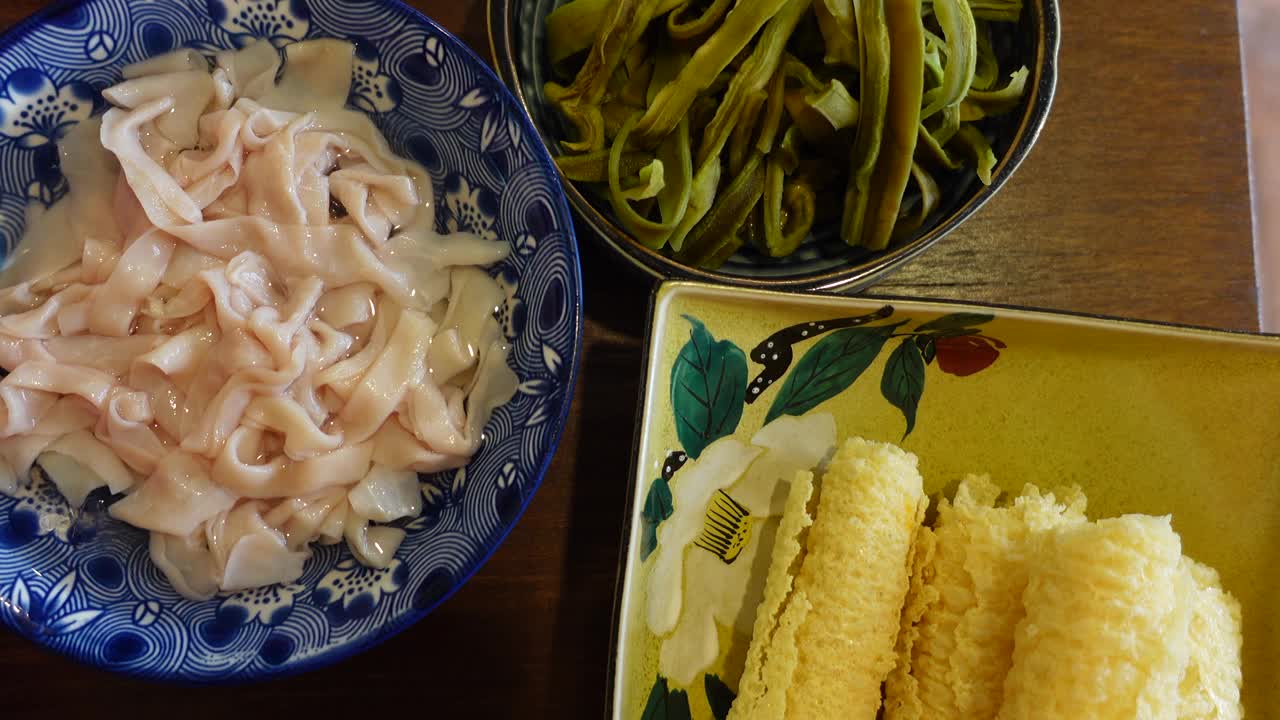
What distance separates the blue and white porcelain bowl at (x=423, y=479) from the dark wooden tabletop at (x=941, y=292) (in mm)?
252

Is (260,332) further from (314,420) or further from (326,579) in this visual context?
(326,579)

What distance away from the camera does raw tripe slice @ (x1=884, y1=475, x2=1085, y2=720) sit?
1104 mm

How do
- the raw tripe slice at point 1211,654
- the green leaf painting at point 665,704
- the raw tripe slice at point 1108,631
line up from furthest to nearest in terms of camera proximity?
1. the green leaf painting at point 665,704
2. the raw tripe slice at point 1211,654
3. the raw tripe slice at point 1108,631

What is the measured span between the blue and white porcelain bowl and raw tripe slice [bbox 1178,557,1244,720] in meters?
0.94

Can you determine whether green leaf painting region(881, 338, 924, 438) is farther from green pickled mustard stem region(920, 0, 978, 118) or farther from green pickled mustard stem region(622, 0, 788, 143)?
green pickled mustard stem region(622, 0, 788, 143)

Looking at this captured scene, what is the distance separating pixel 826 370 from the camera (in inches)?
50.9

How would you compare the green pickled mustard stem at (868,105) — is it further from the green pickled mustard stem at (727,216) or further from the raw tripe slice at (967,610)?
the raw tripe slice at (967,610)

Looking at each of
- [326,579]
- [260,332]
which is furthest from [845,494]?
[260,332]

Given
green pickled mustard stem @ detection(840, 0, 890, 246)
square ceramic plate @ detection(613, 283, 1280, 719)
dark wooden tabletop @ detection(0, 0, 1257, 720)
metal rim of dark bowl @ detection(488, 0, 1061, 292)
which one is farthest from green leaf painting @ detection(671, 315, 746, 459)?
green pickled mustard stem @ detection(840, 0, 890, 246)

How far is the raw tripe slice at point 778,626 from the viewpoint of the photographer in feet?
3.63

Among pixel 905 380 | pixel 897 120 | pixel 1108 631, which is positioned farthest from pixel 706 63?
pixel 1108 631

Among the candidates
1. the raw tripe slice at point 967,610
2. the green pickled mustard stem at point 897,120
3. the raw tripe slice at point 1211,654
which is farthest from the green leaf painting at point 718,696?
the green pickled mustard stem at point 897,120

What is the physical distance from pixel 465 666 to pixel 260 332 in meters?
0.67

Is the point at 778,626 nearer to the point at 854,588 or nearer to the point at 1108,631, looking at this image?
the point at 854,588
